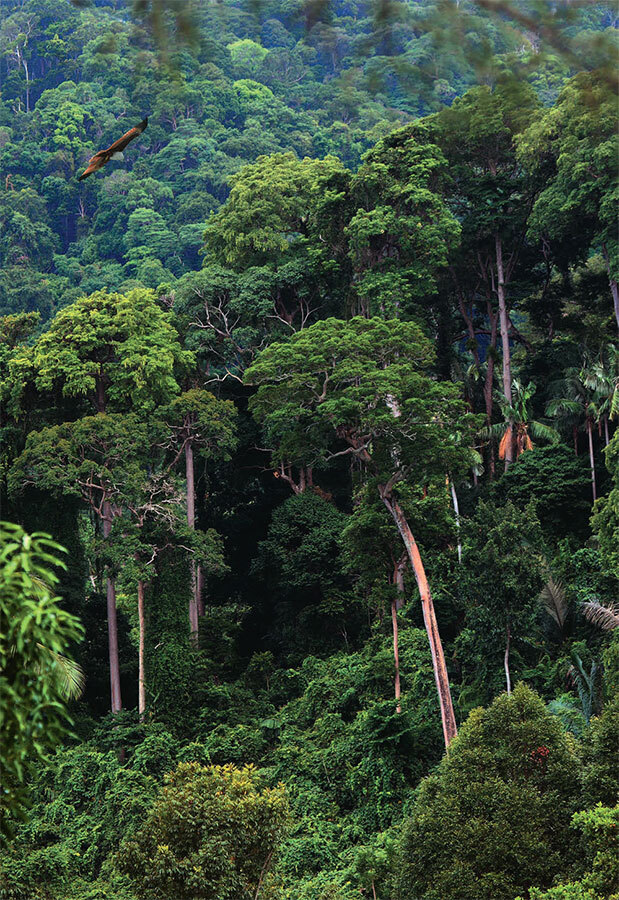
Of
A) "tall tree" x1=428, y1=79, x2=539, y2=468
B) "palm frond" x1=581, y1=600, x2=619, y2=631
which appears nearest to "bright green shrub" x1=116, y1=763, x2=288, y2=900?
"palm frond" x1=581, y1=600, x2=619, y2=631

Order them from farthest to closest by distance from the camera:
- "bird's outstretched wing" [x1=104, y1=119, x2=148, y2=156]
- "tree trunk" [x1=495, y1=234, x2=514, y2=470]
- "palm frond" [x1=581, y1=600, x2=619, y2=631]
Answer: "tree trunk" [x1=495, y1=234, x2=514, y2=470], "palm frond" [x1=581, y1=600, x2=619, y2=631], "bird's outstretched wing" [x1=104, y1=119, x2=148, y2=156]

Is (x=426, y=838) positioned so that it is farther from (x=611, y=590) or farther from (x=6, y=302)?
(x=6, y=302)

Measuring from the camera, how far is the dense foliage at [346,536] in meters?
10.3

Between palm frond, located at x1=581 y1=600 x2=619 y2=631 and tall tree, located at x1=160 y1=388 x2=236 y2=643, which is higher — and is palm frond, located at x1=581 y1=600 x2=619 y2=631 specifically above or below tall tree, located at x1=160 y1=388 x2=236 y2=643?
below

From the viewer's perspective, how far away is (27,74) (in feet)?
177

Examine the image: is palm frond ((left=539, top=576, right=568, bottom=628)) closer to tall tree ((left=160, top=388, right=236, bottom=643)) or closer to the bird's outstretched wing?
tall tree ((left=160, top=388, right=236, bottom=643))

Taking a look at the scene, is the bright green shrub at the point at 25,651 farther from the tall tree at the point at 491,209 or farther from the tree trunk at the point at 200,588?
the tall tree at the point at 491,209

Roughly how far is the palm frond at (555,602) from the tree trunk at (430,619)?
1.85 metres

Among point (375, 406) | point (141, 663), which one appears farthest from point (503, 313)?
point (141, 663)

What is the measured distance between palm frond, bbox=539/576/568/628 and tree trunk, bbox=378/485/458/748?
6.07 feet

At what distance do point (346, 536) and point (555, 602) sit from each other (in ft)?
9.97

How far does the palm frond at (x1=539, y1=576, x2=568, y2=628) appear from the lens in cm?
1639

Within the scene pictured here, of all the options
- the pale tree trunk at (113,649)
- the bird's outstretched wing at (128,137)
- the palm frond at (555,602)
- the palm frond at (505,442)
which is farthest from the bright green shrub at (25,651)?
the palm frond at (505,442)

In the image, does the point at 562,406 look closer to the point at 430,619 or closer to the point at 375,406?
the point at 375,406
